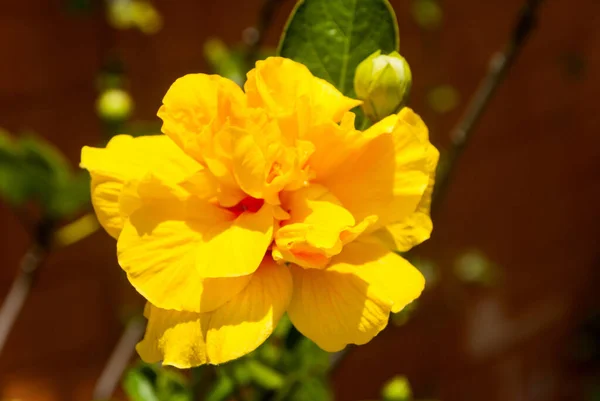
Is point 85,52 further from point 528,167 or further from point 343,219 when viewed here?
point 528,167

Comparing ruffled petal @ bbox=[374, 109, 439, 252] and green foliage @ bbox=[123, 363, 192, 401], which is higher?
ruffled petal @ bbox=[374, 109, 439, 252]

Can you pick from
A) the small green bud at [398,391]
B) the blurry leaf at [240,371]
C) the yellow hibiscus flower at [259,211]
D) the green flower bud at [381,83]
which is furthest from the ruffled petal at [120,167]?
the small green bud at [398,391]

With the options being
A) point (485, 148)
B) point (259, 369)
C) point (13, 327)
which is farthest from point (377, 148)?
point (485, 148)

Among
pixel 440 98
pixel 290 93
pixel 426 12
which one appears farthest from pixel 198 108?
pixel 440 98

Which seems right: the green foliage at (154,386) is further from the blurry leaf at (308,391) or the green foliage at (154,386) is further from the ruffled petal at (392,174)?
the ruffled petal at (392,174)

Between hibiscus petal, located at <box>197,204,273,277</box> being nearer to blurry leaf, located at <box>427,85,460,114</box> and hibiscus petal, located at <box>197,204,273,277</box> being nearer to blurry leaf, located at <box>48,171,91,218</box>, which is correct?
blurry leaf, located at <box>48,171,91,218</box>

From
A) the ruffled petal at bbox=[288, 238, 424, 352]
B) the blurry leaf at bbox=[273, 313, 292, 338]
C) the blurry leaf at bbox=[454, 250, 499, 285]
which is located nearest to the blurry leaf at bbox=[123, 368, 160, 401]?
the blurry leaf at bbox=[273, 313, 292, 338]

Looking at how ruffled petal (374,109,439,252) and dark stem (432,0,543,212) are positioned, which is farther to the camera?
dark stem (432,0,543,212)

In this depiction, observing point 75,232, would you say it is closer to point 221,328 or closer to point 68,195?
point 68,195
